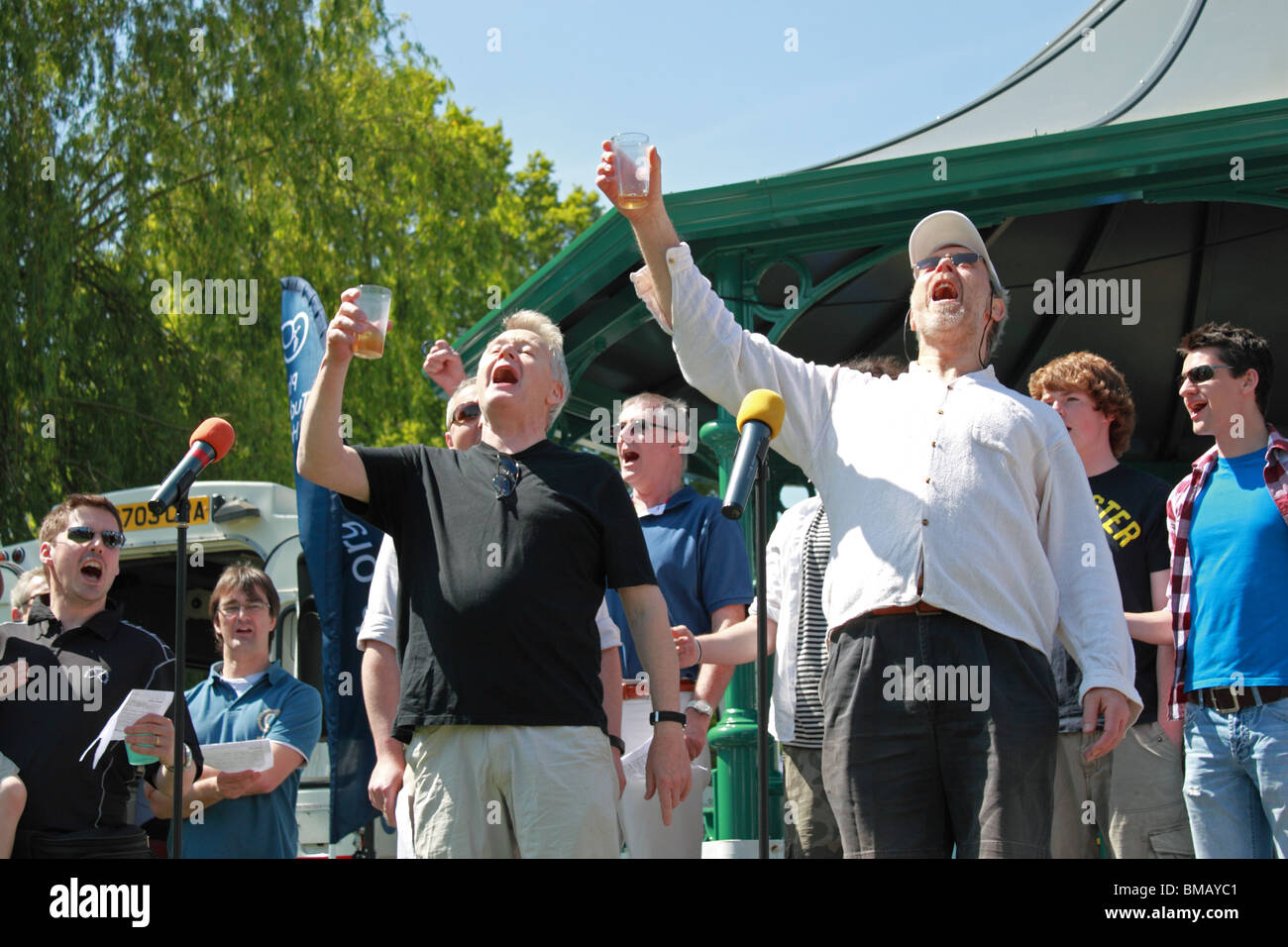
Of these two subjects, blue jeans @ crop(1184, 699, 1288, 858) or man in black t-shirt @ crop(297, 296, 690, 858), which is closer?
man in black t-shirt @ crop(297, 296, 690, 858)

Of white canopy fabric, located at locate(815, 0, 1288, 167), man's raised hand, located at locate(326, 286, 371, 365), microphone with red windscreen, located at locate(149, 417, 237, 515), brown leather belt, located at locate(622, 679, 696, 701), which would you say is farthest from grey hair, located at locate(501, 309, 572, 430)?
white canopy fabric, located at locate(815, 0, 1288, 167)

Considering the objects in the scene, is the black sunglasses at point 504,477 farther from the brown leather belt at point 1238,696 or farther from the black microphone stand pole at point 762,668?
the brown leather belt at point 1238,696

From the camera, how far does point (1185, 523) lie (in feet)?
14.8

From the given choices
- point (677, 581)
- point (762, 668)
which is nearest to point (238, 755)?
point (677, 581)

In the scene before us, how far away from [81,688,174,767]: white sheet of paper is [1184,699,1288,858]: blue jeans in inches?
135

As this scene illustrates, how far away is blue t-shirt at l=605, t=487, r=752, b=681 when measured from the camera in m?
4.85

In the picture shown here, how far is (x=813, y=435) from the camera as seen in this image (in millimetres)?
3627

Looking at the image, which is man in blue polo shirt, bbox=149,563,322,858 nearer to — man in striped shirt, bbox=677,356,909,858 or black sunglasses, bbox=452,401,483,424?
black sunglasses, bbox=452,401,483,424

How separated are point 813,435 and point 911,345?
637 millimetres

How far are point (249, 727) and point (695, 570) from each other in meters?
2.08

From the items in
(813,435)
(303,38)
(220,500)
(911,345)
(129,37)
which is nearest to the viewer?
(813,435)
